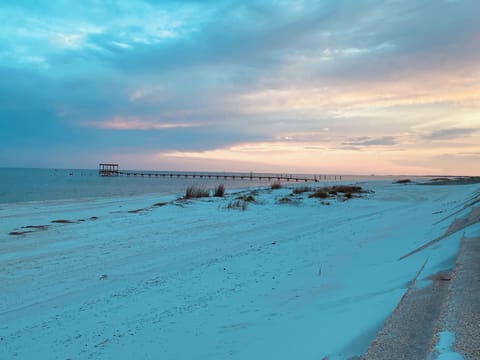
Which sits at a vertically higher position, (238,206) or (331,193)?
(331,193)

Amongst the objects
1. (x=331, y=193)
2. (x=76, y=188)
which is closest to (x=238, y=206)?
(x=331, y=193)

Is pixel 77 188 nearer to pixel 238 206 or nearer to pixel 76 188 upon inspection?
pixel 76 188

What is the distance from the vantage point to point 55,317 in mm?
3916

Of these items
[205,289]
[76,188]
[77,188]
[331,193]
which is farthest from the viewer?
[77,188]

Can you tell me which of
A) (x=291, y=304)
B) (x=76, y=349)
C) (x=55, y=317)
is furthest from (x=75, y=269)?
(x=291, y=304)

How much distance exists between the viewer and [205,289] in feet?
15.3

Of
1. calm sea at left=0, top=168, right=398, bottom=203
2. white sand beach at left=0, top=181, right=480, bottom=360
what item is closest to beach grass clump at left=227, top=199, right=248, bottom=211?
white sand beach at left=0, top=181, right=480, bottom=360

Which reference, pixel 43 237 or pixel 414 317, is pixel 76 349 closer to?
pixel 414 317

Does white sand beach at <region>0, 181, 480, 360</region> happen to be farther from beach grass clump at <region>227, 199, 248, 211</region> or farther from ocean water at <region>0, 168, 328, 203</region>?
ocean water at <region>0, 168, 328, 203</region>

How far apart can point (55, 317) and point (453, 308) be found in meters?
3.66

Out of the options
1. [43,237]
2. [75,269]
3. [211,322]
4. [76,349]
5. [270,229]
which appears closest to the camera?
[76,349]

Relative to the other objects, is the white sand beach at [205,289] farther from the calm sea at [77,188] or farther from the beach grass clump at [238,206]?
the calm sea at [77,188]

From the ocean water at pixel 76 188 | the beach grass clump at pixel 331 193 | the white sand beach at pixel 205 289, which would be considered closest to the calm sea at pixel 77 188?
the ocean water at pixel 76 188

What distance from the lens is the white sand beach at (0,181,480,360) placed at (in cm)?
315
